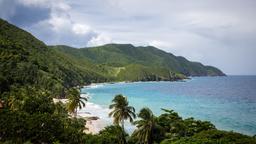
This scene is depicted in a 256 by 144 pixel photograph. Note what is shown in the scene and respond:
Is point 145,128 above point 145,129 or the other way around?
above

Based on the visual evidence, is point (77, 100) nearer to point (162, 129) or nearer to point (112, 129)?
point (112, 129)

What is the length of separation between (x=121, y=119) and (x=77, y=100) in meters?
22.5

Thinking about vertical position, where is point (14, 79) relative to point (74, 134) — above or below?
above

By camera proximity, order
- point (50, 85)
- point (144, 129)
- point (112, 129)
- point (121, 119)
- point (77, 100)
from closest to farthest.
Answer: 1. point (144, 129)
2. point (112, 129)
3. point (121, 119)
4. point (77, 100)
5. point (50, 85)

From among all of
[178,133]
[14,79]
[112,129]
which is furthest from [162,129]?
[14,79]

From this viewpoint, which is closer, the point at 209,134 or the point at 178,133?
the point at 209,134

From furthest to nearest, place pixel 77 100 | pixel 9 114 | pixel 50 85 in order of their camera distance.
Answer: pixel 50 85, pixel 77 100, pixel 9 114

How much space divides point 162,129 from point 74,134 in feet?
59.0

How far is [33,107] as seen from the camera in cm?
8081

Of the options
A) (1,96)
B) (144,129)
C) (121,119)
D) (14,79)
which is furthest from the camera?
(14,79)

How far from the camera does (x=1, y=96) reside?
10625cm

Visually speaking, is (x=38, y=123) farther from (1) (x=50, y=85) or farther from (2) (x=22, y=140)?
(1) (x=50, y=85)

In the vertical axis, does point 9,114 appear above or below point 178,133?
above

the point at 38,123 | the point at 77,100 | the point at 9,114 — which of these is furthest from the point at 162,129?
the point at 77,100
